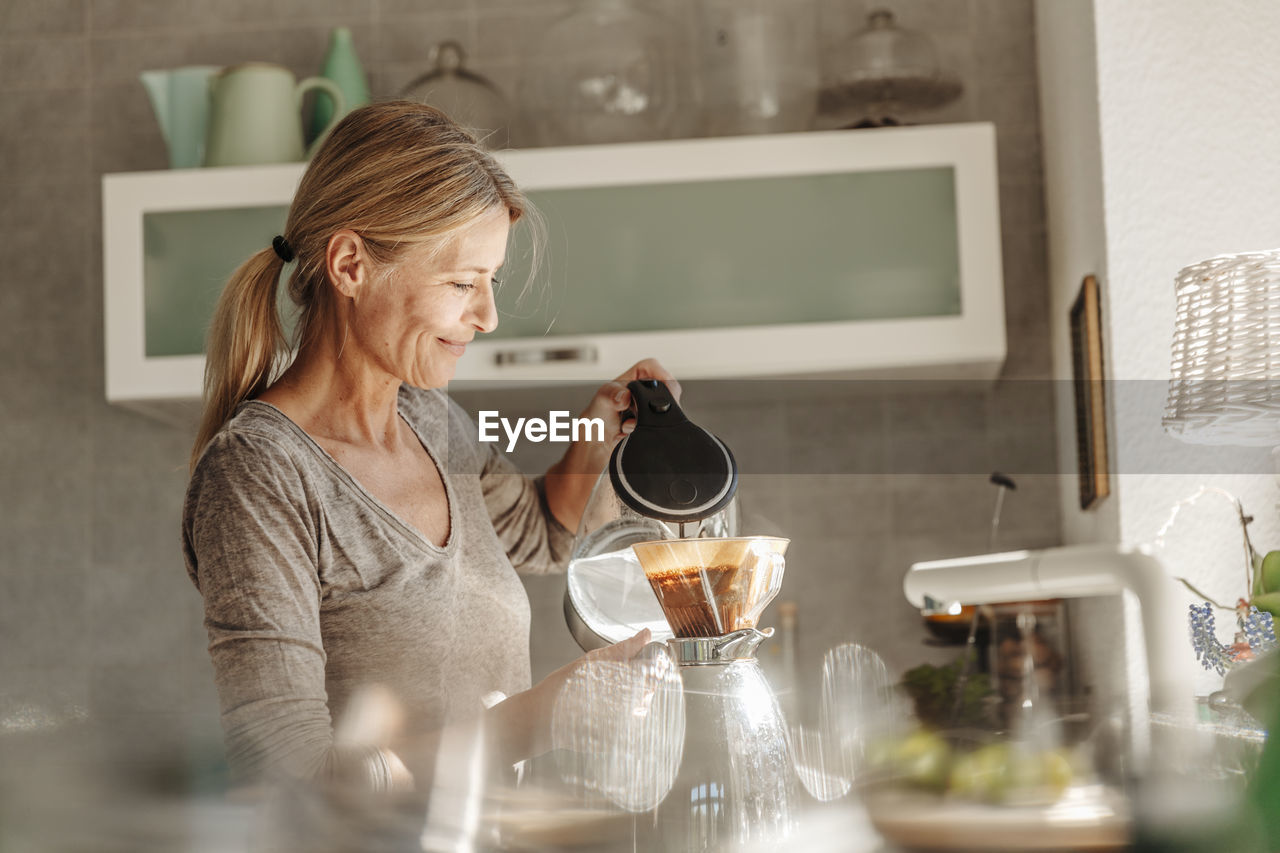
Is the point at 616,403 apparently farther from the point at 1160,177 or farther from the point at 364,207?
the point at 1160,177

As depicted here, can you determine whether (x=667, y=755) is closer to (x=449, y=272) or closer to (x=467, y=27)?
(x=449, y=272)

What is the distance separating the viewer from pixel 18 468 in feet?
6.91

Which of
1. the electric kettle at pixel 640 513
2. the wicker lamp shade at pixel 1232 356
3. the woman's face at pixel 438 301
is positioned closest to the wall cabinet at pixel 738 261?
the wicker lamp shade at pixel 1232 356

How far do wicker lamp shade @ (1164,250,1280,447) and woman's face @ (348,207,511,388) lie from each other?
49 cm

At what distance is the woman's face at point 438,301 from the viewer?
676mm

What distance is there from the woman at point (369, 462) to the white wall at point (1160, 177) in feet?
2.20

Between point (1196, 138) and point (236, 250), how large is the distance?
1.34 metres

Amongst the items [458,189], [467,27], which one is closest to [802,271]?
[467,27]

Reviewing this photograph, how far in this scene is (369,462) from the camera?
739mm

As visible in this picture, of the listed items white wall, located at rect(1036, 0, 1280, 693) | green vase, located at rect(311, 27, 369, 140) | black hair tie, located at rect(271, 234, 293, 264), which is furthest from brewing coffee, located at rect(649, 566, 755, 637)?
green vase, located at rect(311, 27, 369, 140)

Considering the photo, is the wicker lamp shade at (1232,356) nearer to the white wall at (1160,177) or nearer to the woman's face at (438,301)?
the white wall at (1160,177)

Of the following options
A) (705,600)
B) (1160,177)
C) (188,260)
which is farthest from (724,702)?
(188,260)

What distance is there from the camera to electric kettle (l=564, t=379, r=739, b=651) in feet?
1.40

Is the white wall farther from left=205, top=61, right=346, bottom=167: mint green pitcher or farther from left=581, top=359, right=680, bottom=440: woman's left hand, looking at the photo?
left=205, top=61, right=346, bottom=167: mint green pitcher
